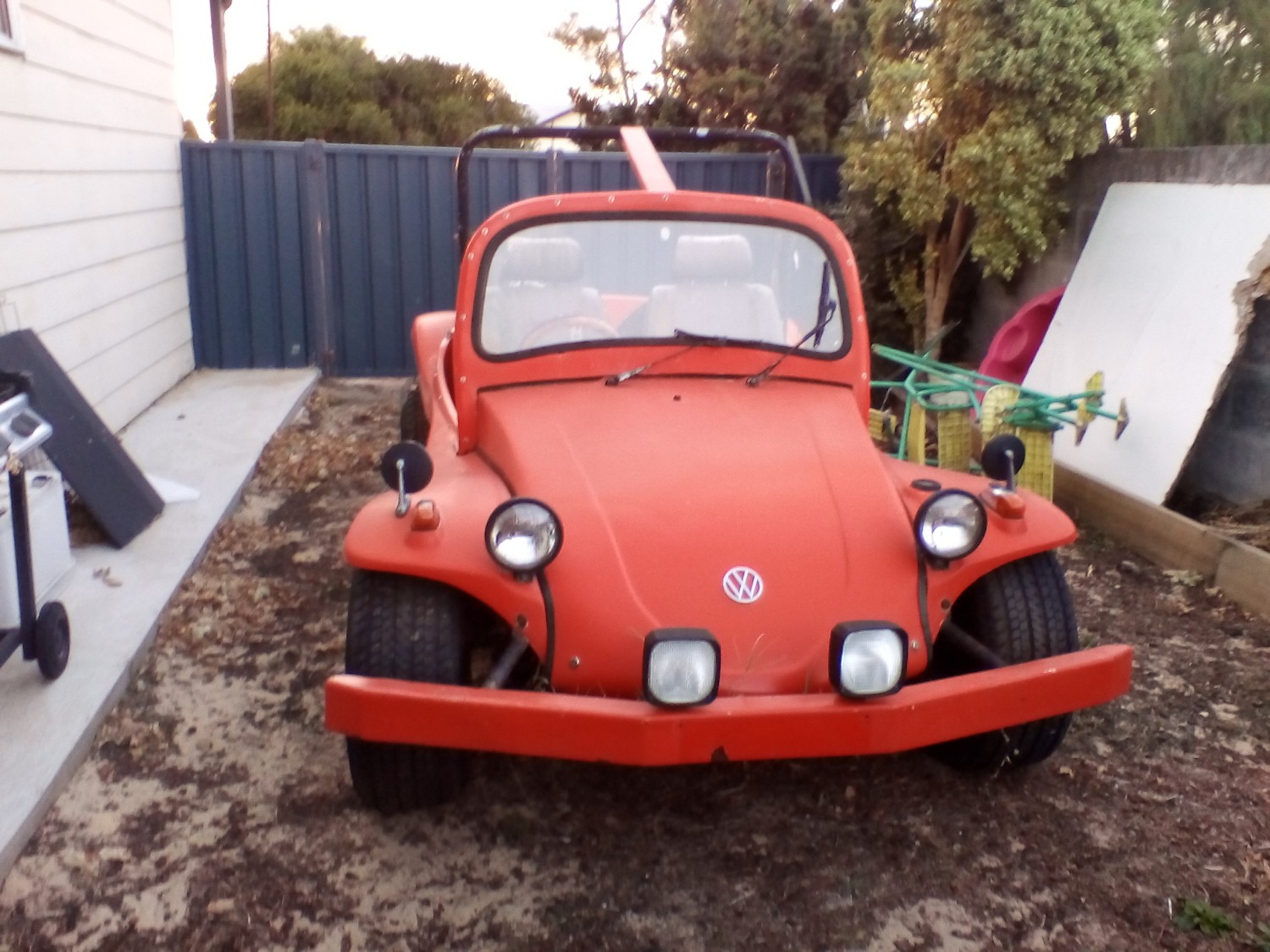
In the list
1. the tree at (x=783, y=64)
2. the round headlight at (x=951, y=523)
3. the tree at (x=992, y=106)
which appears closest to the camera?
the round headlight at (x=951, y=523)

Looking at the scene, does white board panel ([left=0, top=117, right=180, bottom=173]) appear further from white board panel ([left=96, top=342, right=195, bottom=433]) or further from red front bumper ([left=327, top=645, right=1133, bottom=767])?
red front bumper ([left=327, top=645, right=1133, bottom=767])

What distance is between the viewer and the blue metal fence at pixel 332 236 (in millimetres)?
8336

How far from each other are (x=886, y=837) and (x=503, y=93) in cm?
2332

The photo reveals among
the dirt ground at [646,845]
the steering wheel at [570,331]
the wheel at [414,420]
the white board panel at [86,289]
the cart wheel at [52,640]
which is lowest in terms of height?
the dirt ground at [646,845]

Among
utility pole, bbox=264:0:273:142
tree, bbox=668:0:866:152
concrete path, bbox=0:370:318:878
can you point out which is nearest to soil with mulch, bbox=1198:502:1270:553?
concrete path, bbox=0:370:318:878

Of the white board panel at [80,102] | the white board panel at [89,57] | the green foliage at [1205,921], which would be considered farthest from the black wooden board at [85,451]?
the green foliage at [1205,921]

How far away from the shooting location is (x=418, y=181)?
8641 millimetres

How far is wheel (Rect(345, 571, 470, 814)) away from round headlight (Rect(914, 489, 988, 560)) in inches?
47.0

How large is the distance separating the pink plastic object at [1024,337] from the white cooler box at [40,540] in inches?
202

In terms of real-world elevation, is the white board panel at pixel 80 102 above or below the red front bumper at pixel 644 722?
above

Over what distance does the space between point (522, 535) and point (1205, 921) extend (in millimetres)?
1805

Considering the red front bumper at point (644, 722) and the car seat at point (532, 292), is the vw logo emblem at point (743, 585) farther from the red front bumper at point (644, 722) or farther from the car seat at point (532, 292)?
the car seat at point (532, 292)

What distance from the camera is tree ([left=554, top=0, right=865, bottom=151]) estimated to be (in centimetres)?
1139

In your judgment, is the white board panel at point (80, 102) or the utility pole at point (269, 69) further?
the utility pole at point (269, 69)
